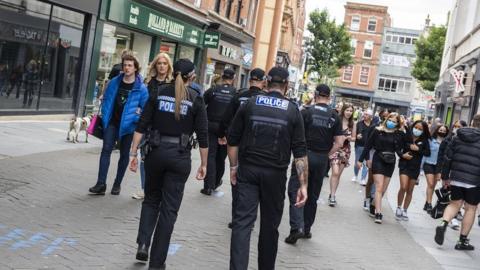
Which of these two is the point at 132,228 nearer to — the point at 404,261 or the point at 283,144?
the point at 283,144

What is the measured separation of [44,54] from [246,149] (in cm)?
1196

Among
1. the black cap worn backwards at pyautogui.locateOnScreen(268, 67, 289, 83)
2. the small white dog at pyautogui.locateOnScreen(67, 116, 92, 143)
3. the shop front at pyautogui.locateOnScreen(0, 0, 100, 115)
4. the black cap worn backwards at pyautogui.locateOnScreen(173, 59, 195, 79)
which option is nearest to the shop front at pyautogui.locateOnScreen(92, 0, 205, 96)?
the shop front at pyautogui.locateOnScreen(0, 0, 100, 115)

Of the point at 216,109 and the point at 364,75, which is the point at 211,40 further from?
the point at 364,75

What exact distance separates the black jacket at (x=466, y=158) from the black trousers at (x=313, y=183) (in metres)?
1.92

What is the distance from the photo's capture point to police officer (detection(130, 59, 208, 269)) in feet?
17.0

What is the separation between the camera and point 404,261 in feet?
24.0

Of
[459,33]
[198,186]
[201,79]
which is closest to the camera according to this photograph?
[198,186]

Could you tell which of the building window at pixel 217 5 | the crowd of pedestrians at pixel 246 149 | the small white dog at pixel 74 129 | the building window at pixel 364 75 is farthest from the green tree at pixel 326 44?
the crowd of pedestrians at pixel 246 149

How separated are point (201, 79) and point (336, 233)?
20513 millimetres

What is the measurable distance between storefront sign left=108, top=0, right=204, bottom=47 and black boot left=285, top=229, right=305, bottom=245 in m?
12.4

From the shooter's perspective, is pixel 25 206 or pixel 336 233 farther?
pixel 336 233

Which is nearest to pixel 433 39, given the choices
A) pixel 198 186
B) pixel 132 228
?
pixel 198 186

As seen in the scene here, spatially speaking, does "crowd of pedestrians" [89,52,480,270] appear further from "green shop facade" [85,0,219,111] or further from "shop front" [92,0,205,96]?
"shop front" [92,0,205,96]

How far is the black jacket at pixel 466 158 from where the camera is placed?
8.27 metres
